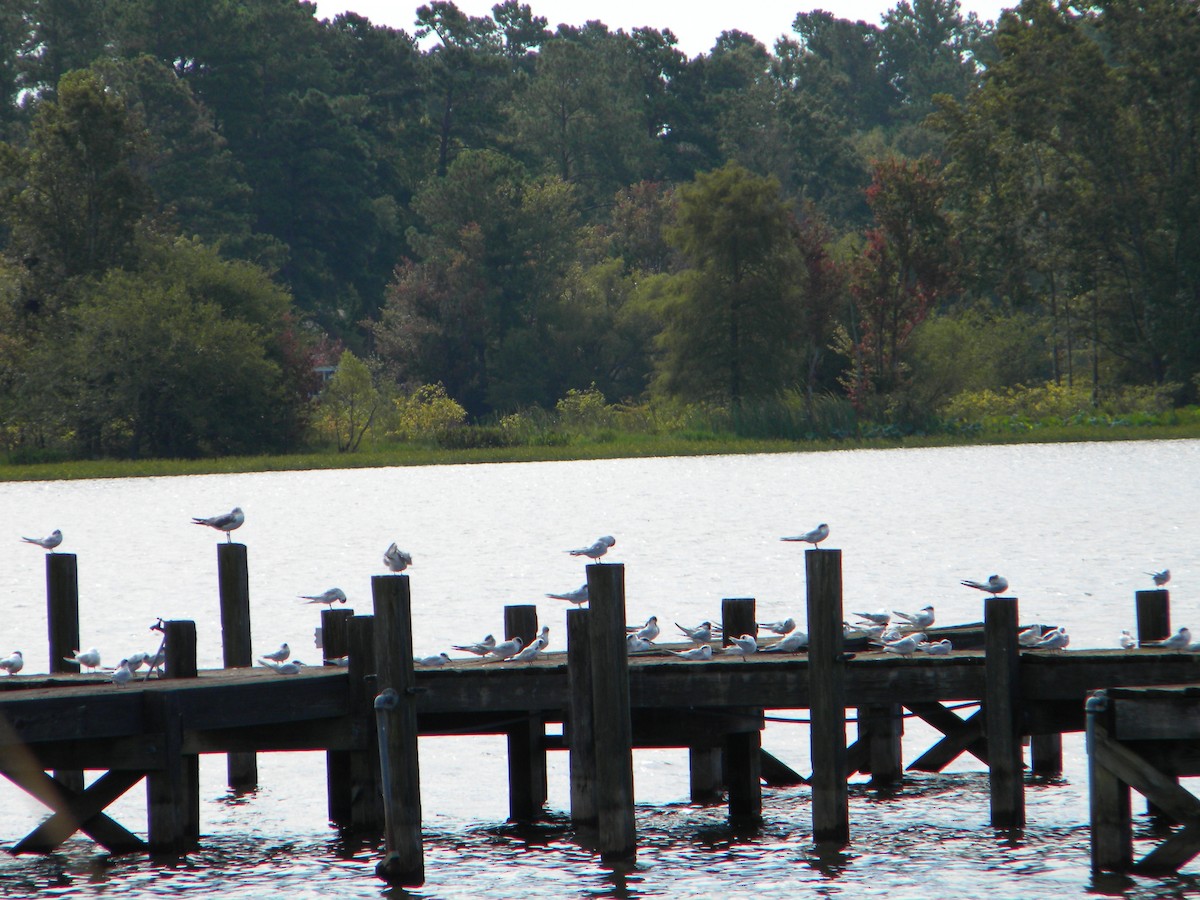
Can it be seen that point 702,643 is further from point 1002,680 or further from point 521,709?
point 1002,680

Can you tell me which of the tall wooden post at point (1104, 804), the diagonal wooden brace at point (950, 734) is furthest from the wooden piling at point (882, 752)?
the tall wooden post at point (1104, 804)

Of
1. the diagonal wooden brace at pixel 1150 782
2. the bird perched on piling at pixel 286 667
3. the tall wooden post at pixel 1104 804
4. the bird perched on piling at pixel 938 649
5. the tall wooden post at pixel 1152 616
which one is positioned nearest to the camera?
the diagonal wooden brace at pixel 1150 782

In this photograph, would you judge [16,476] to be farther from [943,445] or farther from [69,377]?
[943,445]

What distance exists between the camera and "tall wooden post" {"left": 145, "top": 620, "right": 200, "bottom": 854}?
13562 millimetres

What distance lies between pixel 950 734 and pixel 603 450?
5776 cm

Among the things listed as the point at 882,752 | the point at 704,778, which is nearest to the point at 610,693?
the point at 704,778

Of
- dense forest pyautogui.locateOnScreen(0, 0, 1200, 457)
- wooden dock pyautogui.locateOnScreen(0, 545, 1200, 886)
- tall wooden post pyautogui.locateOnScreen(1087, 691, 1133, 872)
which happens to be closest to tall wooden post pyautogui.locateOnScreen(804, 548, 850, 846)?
wooden dock pyautogui.locateOnScreen(0, 545, 1200, 886)

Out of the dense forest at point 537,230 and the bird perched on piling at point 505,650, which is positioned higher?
the dense forest at point 537,230

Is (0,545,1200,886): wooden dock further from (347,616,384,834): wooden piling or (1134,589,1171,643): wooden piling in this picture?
(1134,589,1171,643): wooden piling

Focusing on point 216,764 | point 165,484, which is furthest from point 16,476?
point 216,764

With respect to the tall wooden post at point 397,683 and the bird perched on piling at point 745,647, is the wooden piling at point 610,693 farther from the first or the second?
the bird perched on piling at point 745,647

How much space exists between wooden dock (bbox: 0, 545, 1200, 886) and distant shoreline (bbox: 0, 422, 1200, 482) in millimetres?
55091

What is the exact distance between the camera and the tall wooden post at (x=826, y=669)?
1339cm

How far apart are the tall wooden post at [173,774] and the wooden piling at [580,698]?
2865 mm
